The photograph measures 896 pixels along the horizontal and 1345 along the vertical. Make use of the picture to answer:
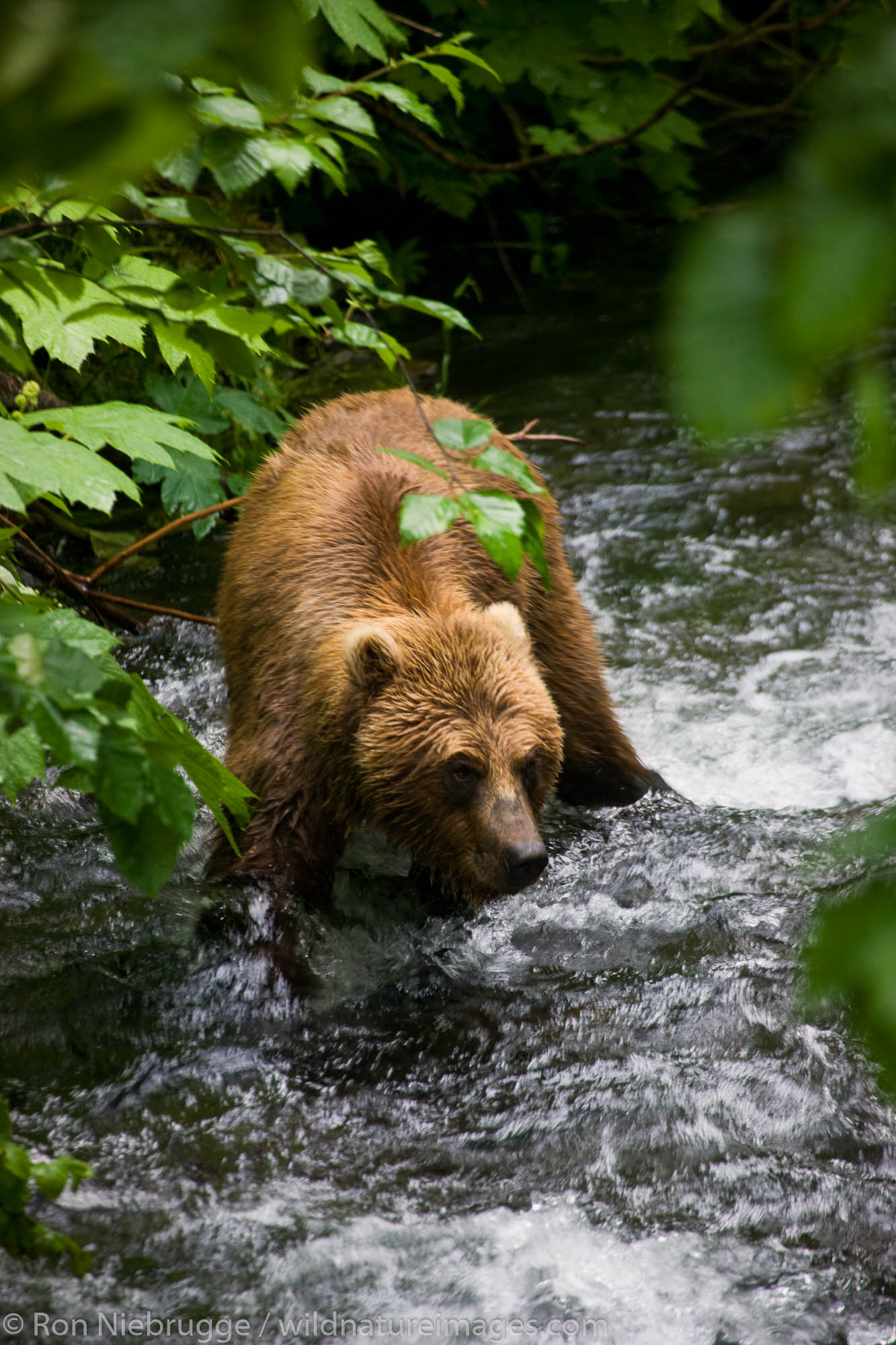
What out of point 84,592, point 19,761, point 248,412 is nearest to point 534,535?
point 19,761

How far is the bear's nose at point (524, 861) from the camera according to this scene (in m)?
4.63

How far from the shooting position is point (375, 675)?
4859 mm

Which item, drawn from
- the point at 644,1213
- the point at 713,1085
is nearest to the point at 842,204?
the point at 644,1213

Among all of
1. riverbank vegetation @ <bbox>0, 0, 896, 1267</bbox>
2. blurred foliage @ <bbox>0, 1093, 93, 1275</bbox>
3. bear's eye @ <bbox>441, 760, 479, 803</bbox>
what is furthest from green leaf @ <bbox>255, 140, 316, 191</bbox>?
bear's eye @ <bbox>441, 760, 479, 803</bbox>

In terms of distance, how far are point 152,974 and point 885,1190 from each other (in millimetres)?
2803

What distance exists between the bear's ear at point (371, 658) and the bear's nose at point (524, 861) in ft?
2.83

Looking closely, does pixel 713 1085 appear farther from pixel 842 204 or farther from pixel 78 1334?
pixel 842 204

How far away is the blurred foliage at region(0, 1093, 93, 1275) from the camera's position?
2.49 m

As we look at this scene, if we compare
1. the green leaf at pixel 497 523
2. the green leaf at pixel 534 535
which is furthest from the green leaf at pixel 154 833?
the green leaf at pixel 534 535

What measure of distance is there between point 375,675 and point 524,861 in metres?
0.96

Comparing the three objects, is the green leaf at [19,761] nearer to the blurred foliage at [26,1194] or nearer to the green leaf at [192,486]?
the blurred foliage at [26,1194]

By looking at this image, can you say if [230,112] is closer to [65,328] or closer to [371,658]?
[65,328]

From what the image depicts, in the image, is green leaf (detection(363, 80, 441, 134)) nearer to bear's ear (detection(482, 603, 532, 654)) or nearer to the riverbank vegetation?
the riverbank vegetation

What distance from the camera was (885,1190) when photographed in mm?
3775
